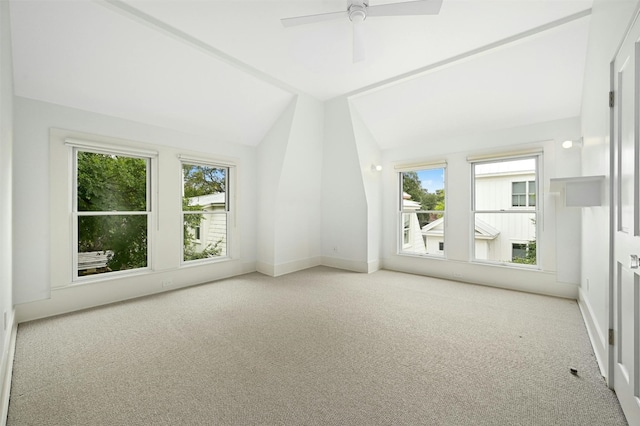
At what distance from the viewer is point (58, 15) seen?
2.42 m

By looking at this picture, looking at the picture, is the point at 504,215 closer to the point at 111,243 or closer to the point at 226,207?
the point at 226,207

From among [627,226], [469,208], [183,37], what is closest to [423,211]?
[469,208]

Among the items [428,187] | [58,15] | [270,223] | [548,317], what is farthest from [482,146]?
[58,15]

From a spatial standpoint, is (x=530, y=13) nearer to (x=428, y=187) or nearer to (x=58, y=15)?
(x=428, y=187)

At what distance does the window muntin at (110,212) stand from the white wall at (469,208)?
4097 millimetres

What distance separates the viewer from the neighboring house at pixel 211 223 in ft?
14.7

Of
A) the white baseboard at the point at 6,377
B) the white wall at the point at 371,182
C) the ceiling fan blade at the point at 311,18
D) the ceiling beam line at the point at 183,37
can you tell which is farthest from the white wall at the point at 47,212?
the white wall at the point at 371,182

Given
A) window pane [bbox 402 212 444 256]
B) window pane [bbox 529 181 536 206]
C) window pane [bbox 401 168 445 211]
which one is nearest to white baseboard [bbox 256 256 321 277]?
window pane [bbox 402 212 444 256]

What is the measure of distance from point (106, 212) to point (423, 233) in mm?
4897

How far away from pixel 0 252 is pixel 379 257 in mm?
4891

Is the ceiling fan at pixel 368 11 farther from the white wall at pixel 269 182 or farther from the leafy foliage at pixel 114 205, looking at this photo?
the leafy foliage at pixel 114 205

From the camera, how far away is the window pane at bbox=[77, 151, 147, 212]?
132 inches

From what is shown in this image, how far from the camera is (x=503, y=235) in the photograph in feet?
14.0

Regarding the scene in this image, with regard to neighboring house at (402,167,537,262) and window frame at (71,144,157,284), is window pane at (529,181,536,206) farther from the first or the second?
window frame at (71,144,157,284)
